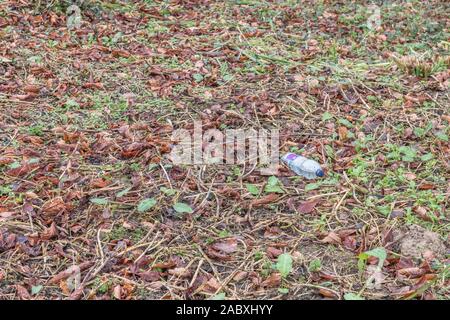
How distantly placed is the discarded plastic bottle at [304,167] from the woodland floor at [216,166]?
1.9 inches

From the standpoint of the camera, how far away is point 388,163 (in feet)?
10.6

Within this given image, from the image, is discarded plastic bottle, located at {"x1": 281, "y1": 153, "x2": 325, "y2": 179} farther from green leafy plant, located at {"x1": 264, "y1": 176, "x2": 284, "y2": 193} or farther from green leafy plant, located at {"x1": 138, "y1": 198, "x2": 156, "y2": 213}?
green leafy plant, located at {"x1": 138, "y1": 198, "x2": 156, "y2": 213}

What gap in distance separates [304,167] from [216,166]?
505mm

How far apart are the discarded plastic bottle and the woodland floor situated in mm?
49

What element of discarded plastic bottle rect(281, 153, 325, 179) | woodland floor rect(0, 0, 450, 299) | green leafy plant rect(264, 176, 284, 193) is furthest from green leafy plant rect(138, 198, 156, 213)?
discarded plastic bottle rect(281, 153, 325, 179)

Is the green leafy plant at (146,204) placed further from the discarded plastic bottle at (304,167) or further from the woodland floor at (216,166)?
the discarded plastic bottle at (304,167)

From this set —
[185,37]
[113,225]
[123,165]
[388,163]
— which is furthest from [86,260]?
[185,37]

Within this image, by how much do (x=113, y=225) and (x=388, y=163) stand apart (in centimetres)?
163

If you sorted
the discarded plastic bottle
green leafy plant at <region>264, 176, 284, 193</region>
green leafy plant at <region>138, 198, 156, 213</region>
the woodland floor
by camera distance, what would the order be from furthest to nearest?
the discarded plastic bottle → green leafy plant at <region>264, 176, 284, 193</region> → green leafy plant at <region>138, 198, 156, 213</region> → the woodland floor

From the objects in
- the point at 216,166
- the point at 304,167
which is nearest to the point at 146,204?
the point at 216,166

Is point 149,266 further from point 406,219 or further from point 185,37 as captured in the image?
point 185,37

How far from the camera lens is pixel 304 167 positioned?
10.1 ft

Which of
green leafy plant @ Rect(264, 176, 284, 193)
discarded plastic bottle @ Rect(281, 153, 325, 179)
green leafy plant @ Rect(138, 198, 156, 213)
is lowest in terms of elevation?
green leafy plant @ Rect(138, 198, 156, 213)

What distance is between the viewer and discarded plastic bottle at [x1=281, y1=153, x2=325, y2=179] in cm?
307
